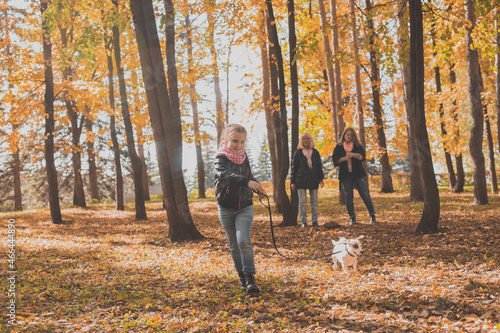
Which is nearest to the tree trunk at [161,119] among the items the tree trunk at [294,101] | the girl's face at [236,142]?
the tree trunk at [294,101]

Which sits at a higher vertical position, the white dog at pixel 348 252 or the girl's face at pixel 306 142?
the girl's face at pixel 306 142

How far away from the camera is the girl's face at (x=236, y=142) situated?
4.44m

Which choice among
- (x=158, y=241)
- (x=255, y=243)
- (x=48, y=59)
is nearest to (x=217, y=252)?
(x=255, y=243)

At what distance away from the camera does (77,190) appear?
19.3m

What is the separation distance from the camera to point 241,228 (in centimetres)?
449

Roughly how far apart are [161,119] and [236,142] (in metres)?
4.62

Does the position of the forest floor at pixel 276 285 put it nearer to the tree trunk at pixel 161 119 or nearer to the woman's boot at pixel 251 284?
the woman's boot at pixel 251 284

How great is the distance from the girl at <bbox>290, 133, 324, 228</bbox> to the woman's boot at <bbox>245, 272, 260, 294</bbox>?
434 cm

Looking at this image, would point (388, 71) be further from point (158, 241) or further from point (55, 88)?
point (55, 88)

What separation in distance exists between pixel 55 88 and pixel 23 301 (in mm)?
11510

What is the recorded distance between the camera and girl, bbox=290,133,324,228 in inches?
344

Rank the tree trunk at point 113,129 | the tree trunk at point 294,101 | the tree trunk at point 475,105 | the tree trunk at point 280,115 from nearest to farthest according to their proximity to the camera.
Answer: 1. the tree trunk at point 294,101
2. the tree trunk at point 280,115
3. the tree trunk at point 475,105
4. the tree trunk at point 113,129


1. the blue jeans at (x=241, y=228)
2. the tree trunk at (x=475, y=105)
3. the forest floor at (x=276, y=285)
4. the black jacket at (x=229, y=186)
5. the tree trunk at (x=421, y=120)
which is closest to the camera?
the forest floor at (x=276, y=285)

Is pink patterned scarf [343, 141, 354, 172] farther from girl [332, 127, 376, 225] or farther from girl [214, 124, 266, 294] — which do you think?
girl [214, 124, 266, 294]
